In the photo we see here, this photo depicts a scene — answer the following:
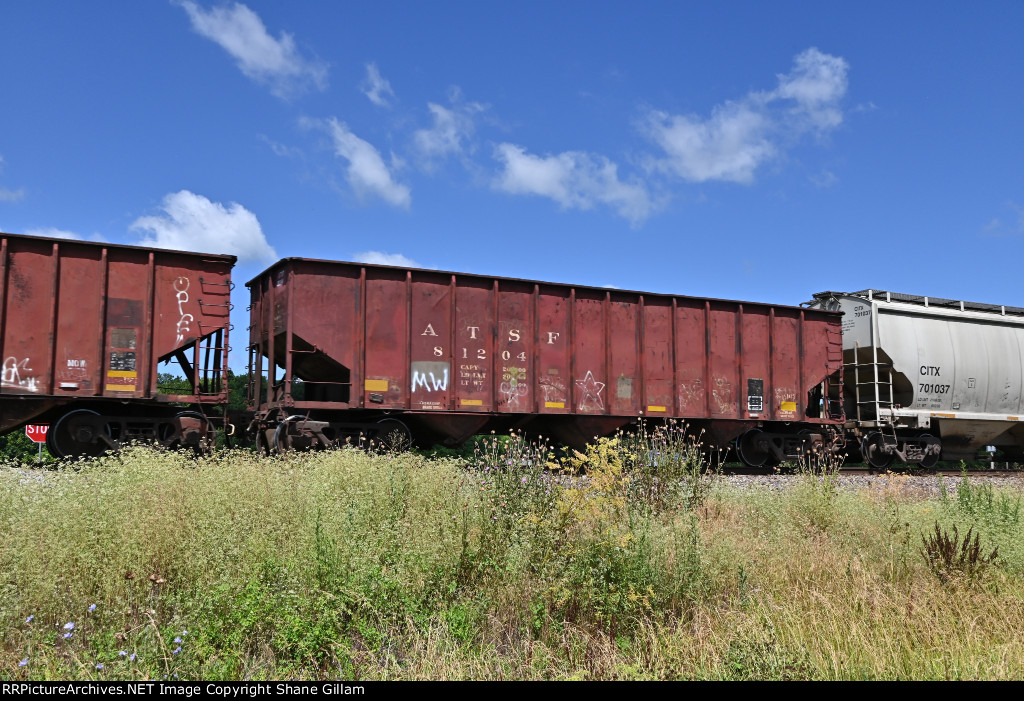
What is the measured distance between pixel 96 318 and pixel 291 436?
3478 mm

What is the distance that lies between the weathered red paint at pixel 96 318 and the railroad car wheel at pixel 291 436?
3.86ft

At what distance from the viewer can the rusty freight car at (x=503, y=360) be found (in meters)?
12.3

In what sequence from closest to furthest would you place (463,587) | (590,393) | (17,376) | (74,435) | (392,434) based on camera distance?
1. (463,587)
2. (17,376)
3. (74,435)
4. (392,434)
5. (590,393)

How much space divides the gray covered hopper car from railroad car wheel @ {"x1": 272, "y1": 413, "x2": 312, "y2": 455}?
12.3 metres

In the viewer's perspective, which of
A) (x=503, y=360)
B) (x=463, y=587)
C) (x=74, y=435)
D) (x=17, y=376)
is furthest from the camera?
(x=503, y=360)

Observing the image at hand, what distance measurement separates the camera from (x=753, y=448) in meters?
16.1

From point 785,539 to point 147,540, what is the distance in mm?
4940

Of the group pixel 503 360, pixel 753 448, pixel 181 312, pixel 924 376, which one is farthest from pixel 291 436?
pixel 924 376

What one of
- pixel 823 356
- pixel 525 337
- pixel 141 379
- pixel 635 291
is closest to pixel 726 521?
pixel 525 337

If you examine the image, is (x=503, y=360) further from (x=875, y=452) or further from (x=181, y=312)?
(x=875, y=452)

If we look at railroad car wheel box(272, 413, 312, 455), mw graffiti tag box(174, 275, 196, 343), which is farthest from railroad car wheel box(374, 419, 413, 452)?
mw graffiti tag box(174, 275, 196, 343)

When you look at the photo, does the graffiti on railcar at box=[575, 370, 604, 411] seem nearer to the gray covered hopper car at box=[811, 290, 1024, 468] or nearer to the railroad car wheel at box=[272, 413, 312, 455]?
the railroad car wheel at box=[272, 413, 312, 455]

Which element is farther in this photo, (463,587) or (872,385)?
(872,385)

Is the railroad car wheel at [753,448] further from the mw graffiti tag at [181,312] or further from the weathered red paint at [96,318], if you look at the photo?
the mw graffiti tag at [181,312]
